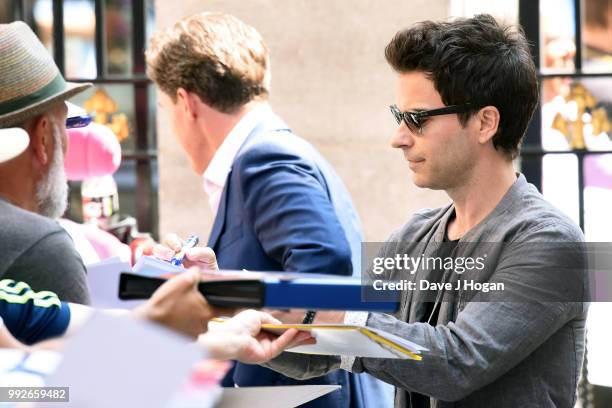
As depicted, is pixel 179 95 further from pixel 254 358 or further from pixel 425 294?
pixel 254 358

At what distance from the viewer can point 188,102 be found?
3.70 meters

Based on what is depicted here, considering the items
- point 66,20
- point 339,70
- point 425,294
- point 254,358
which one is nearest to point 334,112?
point 339,70

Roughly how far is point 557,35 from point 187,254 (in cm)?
331

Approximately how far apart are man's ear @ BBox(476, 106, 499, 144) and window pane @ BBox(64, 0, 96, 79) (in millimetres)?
3890

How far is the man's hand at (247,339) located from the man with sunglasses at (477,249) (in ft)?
0.86

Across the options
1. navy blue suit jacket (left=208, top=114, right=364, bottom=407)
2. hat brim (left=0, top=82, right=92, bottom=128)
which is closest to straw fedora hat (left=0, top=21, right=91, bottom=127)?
hat brim (left=0, top=82, right=92, bottom=128)

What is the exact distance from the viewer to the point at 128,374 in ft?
4.10

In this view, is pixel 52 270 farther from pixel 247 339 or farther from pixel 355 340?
pixel 355 340

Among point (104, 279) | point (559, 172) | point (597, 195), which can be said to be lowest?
point (597, 195)

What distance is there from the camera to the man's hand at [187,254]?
2865mm

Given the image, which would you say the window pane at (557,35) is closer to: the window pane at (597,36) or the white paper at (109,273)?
the window pane at (597,36)

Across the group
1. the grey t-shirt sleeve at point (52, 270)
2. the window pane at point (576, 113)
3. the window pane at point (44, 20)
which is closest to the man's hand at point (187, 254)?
the grey t-shirt sleeve at point (52, 270)

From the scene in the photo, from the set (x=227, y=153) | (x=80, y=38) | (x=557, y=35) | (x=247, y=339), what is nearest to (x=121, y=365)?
(x=247, y=339)

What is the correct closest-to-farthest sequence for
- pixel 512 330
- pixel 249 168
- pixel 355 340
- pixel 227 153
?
pixel 355 340 < pixel 512 330 < pixel 249 168 < pixel 227 153
